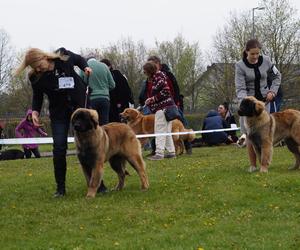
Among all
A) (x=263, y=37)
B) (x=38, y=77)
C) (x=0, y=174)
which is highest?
(x=263, y=37)

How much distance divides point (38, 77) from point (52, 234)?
8.20ft

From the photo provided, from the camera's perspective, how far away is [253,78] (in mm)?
8336

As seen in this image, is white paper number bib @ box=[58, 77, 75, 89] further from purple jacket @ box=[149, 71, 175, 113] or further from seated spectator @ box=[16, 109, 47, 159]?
seated spectator @ box=[16, 109, 47, 159]

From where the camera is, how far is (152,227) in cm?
510

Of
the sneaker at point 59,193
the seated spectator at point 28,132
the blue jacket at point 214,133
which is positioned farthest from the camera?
the blue jacket at point 214,133

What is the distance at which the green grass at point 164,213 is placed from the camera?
15.2 feet

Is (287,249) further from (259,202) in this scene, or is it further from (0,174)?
(0,174)

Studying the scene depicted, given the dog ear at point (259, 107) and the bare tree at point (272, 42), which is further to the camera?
the bare tree at point (272, 42)

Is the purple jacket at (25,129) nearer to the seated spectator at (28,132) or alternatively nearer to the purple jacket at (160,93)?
the seated spectator at (28,132)

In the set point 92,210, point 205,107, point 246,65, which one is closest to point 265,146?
point 246,65

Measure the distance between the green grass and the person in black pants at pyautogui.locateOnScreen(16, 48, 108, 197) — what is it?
2.27ft

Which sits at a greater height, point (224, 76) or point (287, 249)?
point (224, 76)

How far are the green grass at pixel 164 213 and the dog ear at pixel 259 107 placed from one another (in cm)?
93

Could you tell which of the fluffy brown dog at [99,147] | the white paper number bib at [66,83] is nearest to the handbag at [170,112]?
the fluffy brown dog at [99,147]
